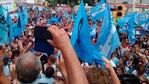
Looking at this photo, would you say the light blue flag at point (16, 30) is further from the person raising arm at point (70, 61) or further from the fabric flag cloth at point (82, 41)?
the person raising arm at point (70, 61)

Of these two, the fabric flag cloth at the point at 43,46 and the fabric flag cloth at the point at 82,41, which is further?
the fabric flag cloth at the point at 82,41

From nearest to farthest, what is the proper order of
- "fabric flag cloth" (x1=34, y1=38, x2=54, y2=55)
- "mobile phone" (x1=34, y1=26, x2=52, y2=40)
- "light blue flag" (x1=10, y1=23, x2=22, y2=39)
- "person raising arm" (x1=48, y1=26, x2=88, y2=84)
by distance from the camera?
"person raising arm" (x1=48, y1=26, x2=88, y2=84) < "mobile phone" (x1=34, y1=26, x2=52, y2=40) < "fabric flag cloth" (x1=34, y1=38, x2=54, y2=55) < "light blue flag" (x1=10, y1=23, x2=22, y2=39)

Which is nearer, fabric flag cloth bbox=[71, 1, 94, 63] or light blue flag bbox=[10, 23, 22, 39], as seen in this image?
fabric flag cloth bbox=[71, 1, 94, 63]

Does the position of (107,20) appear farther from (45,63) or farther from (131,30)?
(131,30)

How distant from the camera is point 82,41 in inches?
273

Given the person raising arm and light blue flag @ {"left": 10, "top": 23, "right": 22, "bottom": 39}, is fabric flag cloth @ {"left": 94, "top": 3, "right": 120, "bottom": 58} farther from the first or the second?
light blue flag @ {"left": 10, "top": 23, "right": 22, "bottom": 39}

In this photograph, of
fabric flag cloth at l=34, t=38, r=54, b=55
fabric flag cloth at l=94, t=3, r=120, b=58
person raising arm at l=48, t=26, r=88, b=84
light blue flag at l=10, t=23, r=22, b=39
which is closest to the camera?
person raising arm at l=48, t=26, r=88, b=84

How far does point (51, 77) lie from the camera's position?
22.2ft

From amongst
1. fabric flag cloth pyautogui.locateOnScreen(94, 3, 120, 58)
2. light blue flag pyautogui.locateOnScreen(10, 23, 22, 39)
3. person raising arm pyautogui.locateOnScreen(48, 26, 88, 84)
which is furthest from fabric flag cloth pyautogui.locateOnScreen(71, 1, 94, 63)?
light blue flag pyautogui.locateOnScreen(10, 23, 22, 39)

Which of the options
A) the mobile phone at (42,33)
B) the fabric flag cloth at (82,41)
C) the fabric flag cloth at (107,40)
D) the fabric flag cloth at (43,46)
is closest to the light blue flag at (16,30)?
the fabric flag cloth at (107,40)

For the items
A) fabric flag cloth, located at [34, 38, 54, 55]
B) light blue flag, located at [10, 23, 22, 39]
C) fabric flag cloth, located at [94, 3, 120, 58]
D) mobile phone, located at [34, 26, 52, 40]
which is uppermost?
mobile phone, located at [34, 26, 52, 40]

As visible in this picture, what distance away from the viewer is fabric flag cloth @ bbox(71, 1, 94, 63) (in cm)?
647

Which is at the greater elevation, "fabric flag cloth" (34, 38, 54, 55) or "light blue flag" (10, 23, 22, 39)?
"fabric flag cloth" (34, 38, 54, 55)

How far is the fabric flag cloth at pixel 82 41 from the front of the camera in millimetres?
6469
